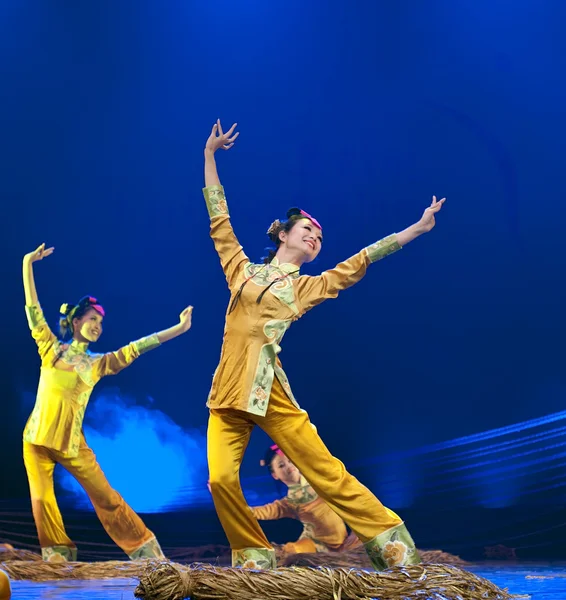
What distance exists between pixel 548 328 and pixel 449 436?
0.83 m

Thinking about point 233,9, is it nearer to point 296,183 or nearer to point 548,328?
point 296,183

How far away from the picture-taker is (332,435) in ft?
15.6

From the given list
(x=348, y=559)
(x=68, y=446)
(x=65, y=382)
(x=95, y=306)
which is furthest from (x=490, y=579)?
(x=95, y=306)

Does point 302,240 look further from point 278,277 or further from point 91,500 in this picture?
point 91,500

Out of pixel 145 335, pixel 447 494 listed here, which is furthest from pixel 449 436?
pixel 145 335

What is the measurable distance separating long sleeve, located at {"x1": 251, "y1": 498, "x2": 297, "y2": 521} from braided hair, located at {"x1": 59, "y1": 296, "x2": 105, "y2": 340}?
4.80ft

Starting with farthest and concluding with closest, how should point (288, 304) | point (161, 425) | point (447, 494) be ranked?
1. point (161, 425)
2. point (447, 494)
3. point (288, 304)

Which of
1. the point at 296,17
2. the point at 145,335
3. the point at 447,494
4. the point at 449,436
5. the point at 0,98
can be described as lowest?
the point at 447,494

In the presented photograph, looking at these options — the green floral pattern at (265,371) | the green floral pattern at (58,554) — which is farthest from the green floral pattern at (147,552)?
the green floral pattern at (265,371)

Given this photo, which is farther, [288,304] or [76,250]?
[76,250]

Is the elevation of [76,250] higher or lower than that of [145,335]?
higher

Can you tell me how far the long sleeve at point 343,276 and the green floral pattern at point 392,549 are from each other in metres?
0.99

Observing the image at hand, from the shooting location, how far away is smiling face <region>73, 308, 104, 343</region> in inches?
190

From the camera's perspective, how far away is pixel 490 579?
3.70 metres
